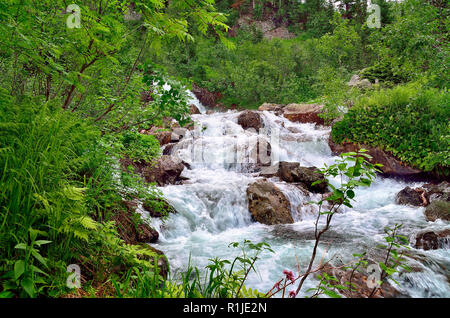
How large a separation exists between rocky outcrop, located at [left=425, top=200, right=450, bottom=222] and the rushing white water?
0.18 m

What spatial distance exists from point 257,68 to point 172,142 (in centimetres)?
1376

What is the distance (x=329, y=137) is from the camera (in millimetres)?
11977

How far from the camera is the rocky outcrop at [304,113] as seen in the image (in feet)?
49.4

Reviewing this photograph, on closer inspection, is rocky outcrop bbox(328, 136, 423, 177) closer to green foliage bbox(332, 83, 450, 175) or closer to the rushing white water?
green foliage bbox(332, 83, 450, 175)

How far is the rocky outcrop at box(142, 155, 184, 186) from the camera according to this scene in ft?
25.4

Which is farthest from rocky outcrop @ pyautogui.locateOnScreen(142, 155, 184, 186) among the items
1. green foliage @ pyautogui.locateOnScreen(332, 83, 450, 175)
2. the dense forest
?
green foliage @ pyautogui.locateOnScreen(332, 83, 450, 175)

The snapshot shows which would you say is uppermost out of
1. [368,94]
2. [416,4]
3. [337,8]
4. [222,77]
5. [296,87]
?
[337,8]

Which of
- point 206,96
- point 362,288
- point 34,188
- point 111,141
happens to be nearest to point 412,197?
point 362,288

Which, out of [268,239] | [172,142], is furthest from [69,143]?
[172,142]

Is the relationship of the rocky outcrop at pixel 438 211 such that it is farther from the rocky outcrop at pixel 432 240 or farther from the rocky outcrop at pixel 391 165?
the rocky outcrop at pixel 391 165

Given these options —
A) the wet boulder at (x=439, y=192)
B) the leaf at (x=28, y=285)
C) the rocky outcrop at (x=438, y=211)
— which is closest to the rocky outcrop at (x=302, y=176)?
the rocky outcrop at (x=438, y=211)
